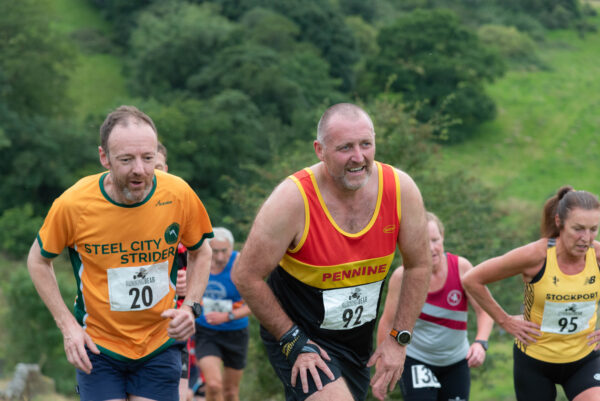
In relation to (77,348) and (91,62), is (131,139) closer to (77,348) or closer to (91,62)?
(77,348)

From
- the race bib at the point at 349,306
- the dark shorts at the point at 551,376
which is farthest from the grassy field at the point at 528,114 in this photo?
the race bib at the point at 349,306

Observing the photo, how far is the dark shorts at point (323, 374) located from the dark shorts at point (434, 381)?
1506mm

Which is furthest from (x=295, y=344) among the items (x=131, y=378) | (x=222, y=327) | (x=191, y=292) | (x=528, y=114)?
(x=528, y=114)

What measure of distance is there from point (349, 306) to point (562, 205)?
2.00 metres

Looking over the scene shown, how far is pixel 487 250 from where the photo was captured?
54.7ft

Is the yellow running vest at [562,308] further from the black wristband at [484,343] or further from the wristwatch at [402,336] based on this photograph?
the wristwatch at [402,336]

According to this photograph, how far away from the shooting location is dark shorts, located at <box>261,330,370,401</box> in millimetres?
4234

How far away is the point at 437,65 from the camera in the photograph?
61000 mm

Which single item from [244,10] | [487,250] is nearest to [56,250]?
A: [487,250]

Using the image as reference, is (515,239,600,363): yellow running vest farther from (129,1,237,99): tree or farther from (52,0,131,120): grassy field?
(129,1,237,99): tree

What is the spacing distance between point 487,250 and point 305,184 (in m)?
13.2

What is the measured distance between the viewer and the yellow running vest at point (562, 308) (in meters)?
5.41

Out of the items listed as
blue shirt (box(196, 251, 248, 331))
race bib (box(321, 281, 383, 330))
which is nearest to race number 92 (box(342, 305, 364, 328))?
race bib (box(321, 281, 383, 330))

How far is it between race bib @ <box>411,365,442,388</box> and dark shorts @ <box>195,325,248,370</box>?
2.83 m
